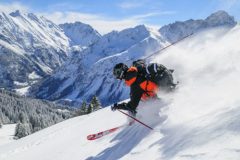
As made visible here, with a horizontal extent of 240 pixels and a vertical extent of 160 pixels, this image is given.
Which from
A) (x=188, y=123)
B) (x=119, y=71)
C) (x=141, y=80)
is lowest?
(x=188, y=123)

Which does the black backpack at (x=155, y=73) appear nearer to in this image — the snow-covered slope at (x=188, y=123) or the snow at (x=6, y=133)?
the snow-covered slope at (x=188, y=123)

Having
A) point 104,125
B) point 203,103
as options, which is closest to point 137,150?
point 203,103

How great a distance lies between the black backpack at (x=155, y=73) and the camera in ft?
41.0

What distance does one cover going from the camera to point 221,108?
32.2 feet

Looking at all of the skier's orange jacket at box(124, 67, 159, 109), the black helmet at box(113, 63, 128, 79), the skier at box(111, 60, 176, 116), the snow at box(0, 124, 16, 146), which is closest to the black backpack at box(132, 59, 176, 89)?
the skier at box(111, 60, 176, 116)

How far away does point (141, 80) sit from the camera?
12375 mm

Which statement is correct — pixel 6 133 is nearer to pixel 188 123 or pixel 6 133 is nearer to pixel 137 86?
pixel 137 86

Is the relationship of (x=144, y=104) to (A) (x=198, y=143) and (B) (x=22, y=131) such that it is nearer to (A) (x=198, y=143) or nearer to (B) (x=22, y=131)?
(A) (x=198, y=143)

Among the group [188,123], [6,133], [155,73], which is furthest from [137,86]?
[6,133]

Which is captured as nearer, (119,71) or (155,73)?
(119,71)

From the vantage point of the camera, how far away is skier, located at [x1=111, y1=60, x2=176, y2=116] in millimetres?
12117

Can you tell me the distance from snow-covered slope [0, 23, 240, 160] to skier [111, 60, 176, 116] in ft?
1.65

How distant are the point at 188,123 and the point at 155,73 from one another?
3261 mm

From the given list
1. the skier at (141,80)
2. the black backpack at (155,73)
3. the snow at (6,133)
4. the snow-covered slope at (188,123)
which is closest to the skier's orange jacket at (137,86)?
the skier at (141,80)
